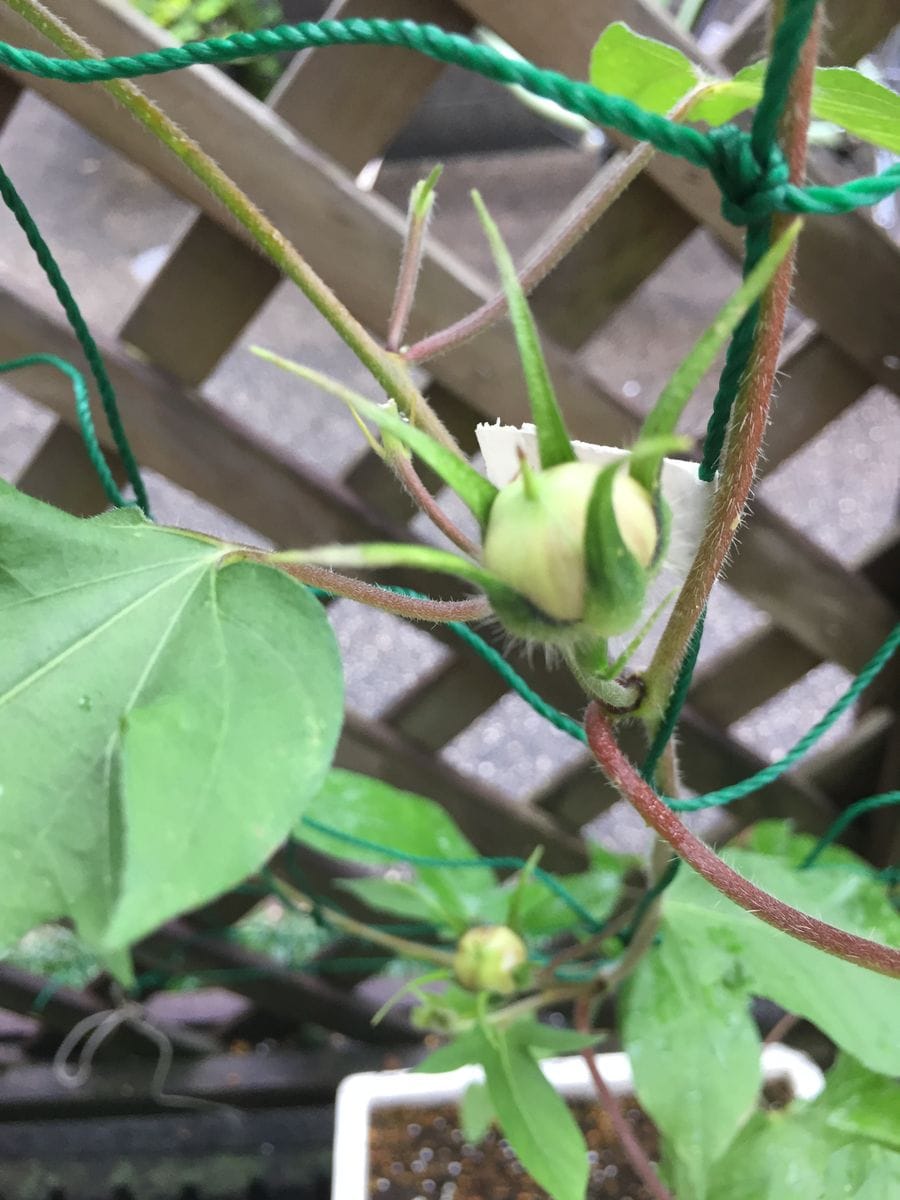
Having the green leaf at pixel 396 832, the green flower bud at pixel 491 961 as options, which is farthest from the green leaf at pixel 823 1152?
the green leaf at pixel 396 832

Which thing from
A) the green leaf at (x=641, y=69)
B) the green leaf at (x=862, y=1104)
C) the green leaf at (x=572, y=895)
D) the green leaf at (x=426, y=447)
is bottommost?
the green leaf at (x=572, y=895)

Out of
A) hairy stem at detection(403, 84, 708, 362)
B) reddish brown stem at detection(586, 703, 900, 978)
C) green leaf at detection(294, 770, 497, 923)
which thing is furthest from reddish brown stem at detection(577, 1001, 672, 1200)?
hairy stem at detection(403, 84, 708, 362)

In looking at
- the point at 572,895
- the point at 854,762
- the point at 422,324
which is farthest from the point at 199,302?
the point at 854,762

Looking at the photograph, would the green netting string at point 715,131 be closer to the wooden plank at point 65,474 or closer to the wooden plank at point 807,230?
the wooden plank at point 807,230

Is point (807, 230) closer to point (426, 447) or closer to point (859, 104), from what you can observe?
point (859, 104)

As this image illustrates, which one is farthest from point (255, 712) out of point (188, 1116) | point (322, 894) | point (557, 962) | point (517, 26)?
point (188, 1116)

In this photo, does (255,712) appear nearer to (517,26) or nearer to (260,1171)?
(517,26)
